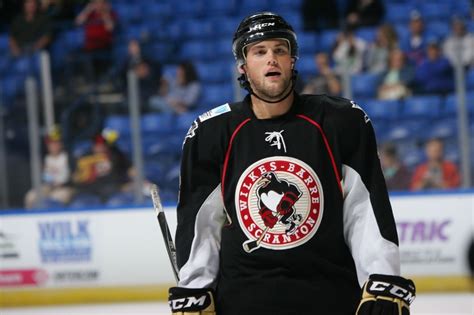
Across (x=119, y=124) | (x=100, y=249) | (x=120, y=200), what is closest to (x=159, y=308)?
(x=100, y=249)

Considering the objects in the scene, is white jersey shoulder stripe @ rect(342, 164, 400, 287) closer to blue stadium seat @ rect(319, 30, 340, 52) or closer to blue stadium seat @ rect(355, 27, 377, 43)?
blue stadium seat @ rect(355, 27, 377, 43)

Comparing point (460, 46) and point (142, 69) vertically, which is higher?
point (142, 69)

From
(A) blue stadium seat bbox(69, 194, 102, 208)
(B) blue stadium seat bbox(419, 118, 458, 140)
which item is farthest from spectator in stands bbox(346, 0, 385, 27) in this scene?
(A) blue stadium seat bbox(69, 194, 102, 208)

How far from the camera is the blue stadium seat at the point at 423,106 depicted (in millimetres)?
7871

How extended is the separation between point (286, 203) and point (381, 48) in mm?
6227

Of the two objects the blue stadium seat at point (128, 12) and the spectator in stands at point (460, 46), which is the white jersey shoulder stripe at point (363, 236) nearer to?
the spectator in stands at point (460, 46)

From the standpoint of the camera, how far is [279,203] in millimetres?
2605

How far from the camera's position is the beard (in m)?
2.63

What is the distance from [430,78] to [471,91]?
1.14 feet

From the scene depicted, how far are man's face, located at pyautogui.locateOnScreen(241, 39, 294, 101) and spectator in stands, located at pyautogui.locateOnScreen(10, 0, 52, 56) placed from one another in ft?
24.6

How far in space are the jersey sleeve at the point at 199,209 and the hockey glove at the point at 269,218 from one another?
15 centimetres

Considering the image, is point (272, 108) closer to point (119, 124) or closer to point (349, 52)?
point (119, 124)

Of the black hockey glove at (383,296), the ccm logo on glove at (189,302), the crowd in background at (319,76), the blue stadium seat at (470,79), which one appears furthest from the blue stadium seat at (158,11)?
the black hockey glove at (383,296)

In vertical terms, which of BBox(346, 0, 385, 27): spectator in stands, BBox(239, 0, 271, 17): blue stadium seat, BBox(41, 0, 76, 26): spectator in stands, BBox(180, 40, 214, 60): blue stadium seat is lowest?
BBox(180, 40, 214, 60): blue stadium seat
